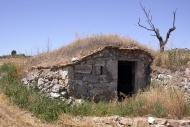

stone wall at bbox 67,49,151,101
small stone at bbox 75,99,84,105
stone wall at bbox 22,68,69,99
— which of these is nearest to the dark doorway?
stone wall at bbox 67,49,151,101

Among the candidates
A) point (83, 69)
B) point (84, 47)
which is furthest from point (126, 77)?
point (83, 69)

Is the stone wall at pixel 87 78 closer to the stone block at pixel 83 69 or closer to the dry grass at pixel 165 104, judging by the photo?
the stone block at pixel 83 69

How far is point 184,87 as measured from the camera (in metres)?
13.2

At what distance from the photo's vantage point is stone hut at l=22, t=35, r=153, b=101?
12084mm

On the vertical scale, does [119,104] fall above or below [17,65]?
below

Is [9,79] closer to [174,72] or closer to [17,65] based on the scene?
[17,65]

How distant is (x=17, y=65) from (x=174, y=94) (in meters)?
7.16

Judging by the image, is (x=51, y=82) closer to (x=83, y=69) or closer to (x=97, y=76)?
(x=83, y=69)

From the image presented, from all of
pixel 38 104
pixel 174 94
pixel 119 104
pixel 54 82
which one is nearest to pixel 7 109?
Answer: pixel 38 104

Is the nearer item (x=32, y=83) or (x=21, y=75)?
(x=32, y=83)

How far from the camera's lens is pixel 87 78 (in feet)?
40.0

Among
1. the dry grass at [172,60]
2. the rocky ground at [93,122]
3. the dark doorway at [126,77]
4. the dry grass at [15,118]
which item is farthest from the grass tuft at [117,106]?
the dry grass at [172,60]

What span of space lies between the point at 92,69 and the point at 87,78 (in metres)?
0.34

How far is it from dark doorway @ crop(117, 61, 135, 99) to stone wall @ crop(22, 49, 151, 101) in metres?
0.87
